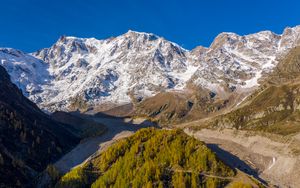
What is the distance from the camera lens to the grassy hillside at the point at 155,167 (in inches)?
5763

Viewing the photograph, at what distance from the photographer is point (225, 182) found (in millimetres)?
146875

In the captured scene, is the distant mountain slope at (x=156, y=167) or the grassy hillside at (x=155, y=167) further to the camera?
the grassy hillside at (x=155, y=167)

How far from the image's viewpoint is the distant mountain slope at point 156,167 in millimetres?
146250

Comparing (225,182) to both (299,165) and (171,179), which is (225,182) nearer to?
(171,179)

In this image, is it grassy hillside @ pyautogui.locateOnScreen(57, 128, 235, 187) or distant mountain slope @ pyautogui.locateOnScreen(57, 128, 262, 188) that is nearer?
distant mountain slope @ pyautogui.locateOnScreen(57, 128, 262, 188)

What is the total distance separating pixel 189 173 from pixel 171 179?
22.5 feet

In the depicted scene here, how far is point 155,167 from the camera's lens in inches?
5945

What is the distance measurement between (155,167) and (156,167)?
366mm

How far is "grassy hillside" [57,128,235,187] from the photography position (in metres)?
146

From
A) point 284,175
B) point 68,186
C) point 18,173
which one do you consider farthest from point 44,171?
point 284,175

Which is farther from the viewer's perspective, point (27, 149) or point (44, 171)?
point (27, 149)

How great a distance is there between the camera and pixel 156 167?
495ft

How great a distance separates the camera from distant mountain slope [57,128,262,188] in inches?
5758

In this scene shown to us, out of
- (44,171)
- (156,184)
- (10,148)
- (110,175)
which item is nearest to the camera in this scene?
(156,184)
